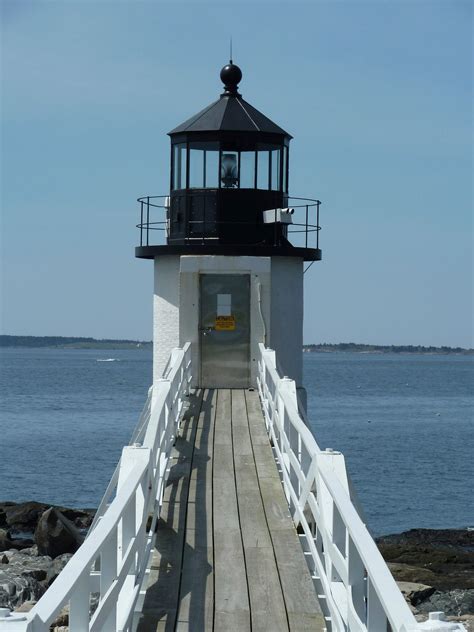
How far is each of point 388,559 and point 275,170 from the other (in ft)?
26.1

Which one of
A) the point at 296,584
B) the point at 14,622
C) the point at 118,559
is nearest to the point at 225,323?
the point at 296,584

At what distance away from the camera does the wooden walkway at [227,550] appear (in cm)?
681

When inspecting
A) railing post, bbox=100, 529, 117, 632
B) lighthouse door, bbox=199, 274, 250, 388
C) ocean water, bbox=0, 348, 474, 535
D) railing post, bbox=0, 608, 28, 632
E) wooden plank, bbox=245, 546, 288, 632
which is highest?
lighthouse door, bbox=199, 274, 250, 388

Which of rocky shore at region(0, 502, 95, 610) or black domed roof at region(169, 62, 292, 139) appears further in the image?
black domed roof at region(169, 62, 292, 139)

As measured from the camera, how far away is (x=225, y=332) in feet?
55.1

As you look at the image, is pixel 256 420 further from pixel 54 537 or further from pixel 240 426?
pixel 54 537

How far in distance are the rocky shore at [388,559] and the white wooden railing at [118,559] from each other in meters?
2.24

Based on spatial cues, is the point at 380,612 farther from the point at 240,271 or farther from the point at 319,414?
the point at 319,414

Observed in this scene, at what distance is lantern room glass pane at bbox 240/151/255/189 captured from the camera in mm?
17547

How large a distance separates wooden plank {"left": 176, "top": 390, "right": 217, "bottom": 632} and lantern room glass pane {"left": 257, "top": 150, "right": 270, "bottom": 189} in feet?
20.5

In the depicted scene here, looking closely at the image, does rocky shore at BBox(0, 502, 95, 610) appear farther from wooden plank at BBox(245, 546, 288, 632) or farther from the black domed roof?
the black domed roof

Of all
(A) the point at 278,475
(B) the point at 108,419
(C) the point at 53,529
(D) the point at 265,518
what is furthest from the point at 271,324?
(B) the point at 108,419

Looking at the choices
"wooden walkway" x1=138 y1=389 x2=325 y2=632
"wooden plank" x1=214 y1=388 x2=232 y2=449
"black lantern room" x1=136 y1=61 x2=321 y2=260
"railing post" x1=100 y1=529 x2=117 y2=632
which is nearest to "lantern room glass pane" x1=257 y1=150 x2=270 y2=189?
"black lantern room" x1=136 y1=61 x2=321 y2=260

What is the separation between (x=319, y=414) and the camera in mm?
59500
